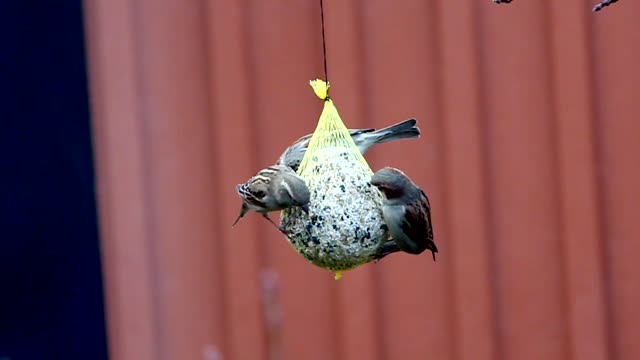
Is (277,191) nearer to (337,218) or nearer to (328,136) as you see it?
(337,218)

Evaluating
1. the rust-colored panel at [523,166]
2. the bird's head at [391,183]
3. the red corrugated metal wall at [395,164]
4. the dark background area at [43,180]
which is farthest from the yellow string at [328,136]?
the dark background area at [43,180]

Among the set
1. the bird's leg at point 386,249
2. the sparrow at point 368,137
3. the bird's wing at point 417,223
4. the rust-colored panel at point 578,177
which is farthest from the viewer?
the rust-colored panel at point 578,177

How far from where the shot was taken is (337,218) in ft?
6.85

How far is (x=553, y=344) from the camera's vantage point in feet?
10.9

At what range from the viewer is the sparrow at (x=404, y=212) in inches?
79.7

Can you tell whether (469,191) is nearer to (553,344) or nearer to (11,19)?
(553,344)

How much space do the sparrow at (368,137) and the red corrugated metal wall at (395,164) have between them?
852 millimetres

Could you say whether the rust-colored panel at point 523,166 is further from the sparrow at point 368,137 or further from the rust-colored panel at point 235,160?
the sparrow at point 368,137

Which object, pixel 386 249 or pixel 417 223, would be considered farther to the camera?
pixel 386 249

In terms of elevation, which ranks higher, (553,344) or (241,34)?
(241,34)

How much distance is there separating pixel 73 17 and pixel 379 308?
1302 millimetres

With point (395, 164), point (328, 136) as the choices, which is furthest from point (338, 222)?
point (395, 164)

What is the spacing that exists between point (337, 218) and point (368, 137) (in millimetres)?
319

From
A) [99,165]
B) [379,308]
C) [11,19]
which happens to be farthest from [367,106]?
[11,19]
